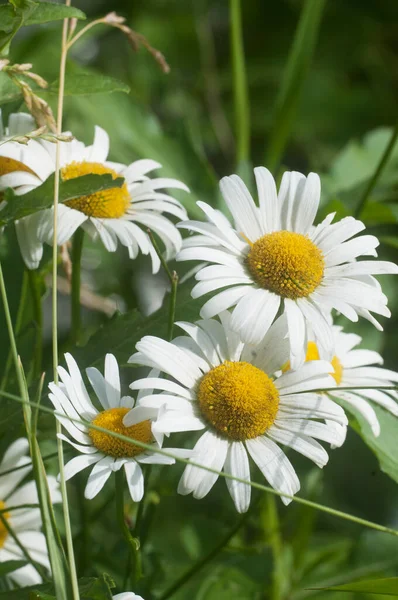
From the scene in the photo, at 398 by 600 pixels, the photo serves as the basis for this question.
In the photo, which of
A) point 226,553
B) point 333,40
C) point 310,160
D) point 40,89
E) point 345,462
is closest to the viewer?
point 40,89

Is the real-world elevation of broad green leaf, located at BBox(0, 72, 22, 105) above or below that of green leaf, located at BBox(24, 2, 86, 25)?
below

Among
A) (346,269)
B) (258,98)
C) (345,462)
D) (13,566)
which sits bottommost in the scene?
(345,462)

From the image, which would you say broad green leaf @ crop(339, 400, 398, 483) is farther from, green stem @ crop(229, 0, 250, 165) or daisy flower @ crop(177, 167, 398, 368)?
green stem @ crop(229, 0, 250, 165)

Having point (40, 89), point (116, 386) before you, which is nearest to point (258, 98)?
point (40, 89)

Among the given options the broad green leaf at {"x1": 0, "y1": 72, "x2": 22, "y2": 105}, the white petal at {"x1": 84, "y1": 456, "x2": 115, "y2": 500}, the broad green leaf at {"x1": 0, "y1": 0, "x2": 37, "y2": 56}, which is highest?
the broad green leaf at {"x1": 0, "y1": 0, "x2": 37, "y2": 56}

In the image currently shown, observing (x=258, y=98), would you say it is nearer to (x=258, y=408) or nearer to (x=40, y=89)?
(x=40, y=89)

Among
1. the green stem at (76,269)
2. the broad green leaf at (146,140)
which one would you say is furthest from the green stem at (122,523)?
the broad green leaf at (146,140)

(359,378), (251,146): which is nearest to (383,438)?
(359,378)

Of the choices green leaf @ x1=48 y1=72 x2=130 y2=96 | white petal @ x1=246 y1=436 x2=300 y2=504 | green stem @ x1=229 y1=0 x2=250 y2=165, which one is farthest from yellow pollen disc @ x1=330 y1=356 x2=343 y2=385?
green stem @ x1=229 y1=0 x2=250 y2=165
